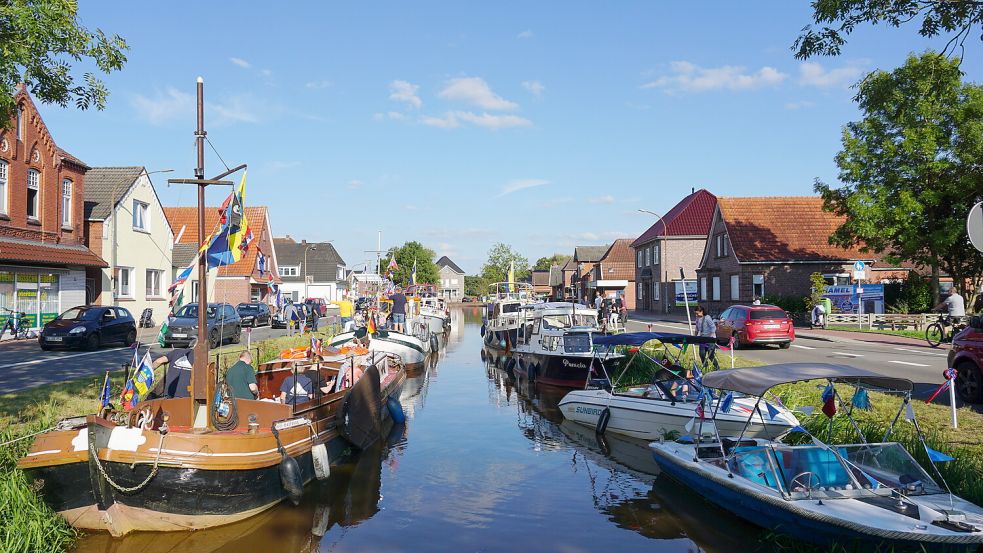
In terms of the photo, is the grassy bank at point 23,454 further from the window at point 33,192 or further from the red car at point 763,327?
the red car at point 763,327

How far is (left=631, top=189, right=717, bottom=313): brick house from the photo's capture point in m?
53.8

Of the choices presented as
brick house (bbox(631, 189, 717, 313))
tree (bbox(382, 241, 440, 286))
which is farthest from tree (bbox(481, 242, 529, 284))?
brick house (bbox(631, 189, 717, 313))

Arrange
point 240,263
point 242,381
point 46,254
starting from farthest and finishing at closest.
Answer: point 240,263
point 46,254
point 242,381

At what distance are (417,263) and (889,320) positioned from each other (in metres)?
83.8

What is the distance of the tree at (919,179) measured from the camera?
105 ft

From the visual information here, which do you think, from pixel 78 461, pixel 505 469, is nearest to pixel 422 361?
pixel 505 469

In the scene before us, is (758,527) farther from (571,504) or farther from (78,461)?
(78,461)

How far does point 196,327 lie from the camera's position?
24.9 metres

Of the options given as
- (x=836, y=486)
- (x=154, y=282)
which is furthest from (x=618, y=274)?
(x=836, y=486)

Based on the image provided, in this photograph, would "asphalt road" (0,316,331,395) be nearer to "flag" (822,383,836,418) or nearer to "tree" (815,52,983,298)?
"flag" (822,383,836,418)

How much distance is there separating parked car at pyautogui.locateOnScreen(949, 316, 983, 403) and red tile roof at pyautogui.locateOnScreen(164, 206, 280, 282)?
4049cm

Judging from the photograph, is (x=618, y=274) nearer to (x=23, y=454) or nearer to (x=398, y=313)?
(x=398, y=313)

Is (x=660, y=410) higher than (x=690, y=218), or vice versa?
(x=690, y=218)

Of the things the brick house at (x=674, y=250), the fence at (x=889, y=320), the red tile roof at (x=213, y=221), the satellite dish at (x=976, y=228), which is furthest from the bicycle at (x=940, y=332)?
the red tile roof at (x=213, y=221)
